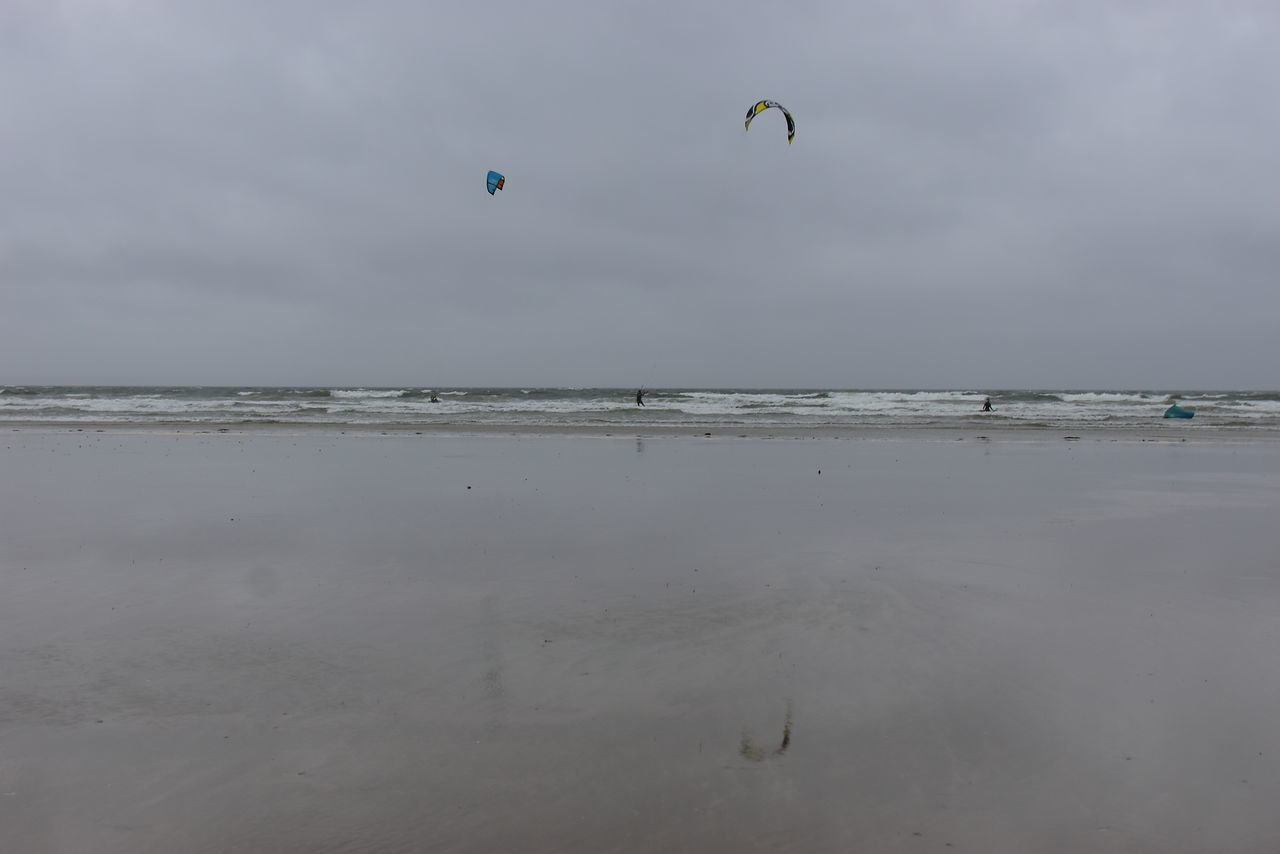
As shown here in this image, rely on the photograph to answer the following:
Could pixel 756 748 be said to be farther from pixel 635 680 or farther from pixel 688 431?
pixel 688 431

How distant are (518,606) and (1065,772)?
11.8 ft

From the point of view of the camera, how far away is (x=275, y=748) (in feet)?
12.3

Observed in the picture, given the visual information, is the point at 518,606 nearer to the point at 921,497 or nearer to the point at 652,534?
the point at 652,534

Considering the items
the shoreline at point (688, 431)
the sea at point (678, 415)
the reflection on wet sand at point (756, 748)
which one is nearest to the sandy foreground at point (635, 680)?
the reflection on wet sand at point (756, 748)

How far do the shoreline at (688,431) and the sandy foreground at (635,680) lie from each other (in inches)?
584

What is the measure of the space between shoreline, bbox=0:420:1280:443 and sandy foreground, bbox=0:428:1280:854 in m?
14.8

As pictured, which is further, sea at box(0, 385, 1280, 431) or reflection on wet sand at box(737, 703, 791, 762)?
sea at box(0, 385, 1280, 431)

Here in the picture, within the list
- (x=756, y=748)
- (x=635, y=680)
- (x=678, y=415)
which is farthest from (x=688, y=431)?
(x=756, y=748)

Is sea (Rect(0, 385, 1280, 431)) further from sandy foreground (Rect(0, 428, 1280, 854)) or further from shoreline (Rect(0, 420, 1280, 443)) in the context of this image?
sandy foreground (Rect(0, 428, 1280, 854))

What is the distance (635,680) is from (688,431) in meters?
22.3

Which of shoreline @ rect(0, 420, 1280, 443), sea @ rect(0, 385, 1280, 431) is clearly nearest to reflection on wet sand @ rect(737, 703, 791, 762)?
shoreline @ rect(0, 420, 1280, 443)

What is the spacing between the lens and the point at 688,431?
26.8m

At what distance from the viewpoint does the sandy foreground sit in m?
3.23

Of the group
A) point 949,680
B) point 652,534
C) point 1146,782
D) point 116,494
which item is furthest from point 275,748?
point 116,494
